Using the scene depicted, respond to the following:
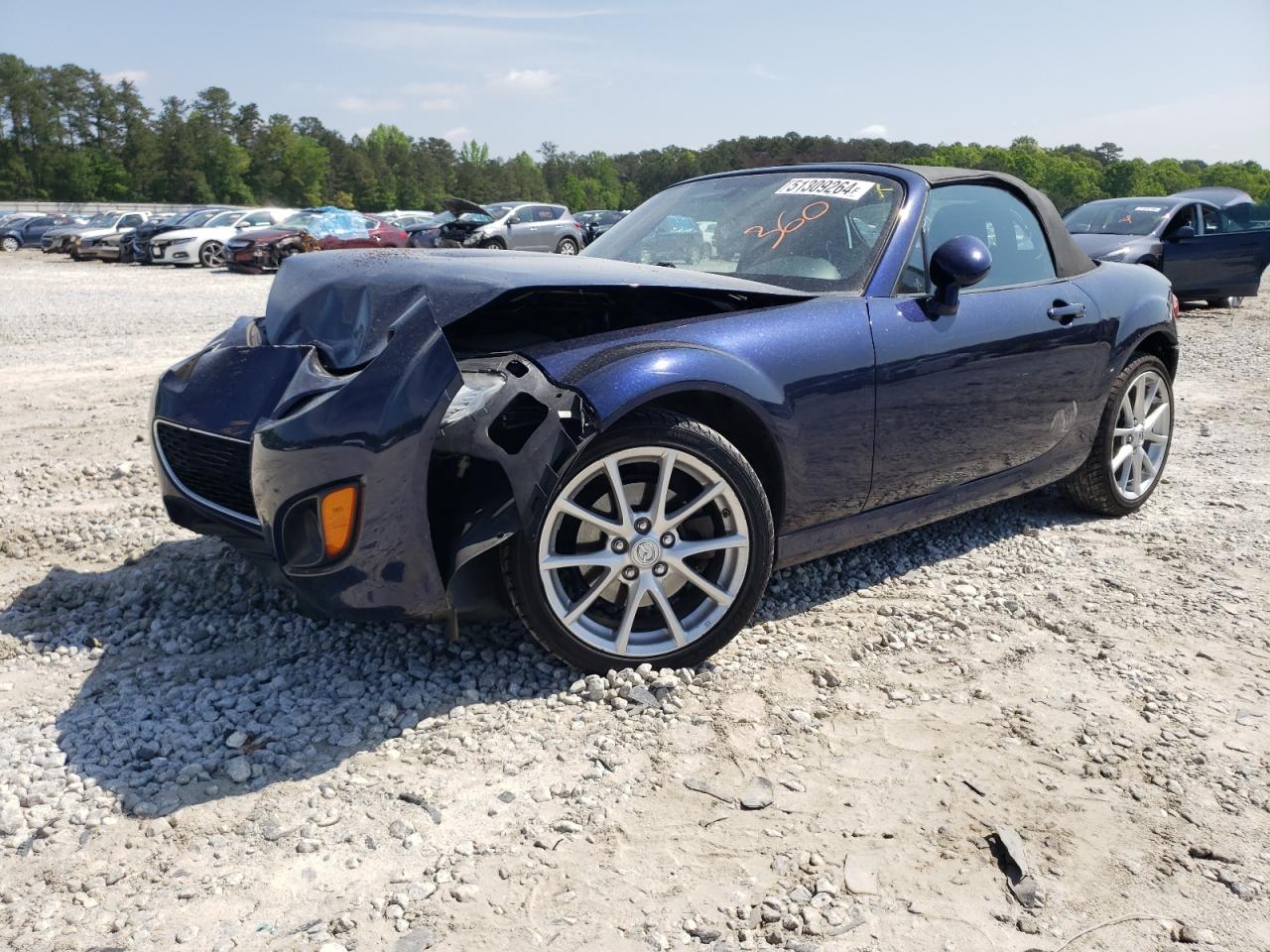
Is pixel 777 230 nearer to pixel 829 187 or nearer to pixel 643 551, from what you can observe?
pixel 829 187

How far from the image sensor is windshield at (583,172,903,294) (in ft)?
12.2

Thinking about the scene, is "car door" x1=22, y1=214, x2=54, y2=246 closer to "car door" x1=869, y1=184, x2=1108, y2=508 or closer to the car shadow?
the car shadow

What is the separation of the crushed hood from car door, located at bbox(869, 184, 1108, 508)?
50 centimetres

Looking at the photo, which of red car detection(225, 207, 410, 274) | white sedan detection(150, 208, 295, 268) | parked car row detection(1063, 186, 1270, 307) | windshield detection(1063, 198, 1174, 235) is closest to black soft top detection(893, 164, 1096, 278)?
parked car row detection(1063, 186, 1270, 307)

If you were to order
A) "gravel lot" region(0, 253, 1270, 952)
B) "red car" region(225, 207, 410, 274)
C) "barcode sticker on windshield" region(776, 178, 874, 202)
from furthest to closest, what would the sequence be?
"red car" region(225, 207, 410, 274), "barcode sticker on windshield" region(776, 178, 874, 202), "gravel lot" region(0, 253, 1270, 952)

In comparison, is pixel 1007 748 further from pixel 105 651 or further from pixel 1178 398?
pixel 1178 398

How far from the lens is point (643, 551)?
3037mm

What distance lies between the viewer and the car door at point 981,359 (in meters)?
3.57

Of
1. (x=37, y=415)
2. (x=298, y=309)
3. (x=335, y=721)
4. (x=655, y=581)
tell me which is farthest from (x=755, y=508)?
(x=37, y=415)

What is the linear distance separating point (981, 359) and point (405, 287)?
2.13m

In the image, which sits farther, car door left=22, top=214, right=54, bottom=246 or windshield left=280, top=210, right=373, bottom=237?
car door left=22, top=214, right=54, bottom=246

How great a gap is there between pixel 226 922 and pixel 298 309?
1941 mm

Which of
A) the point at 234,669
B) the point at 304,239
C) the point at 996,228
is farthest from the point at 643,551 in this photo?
the point at 304,239

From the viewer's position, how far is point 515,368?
2.89m
